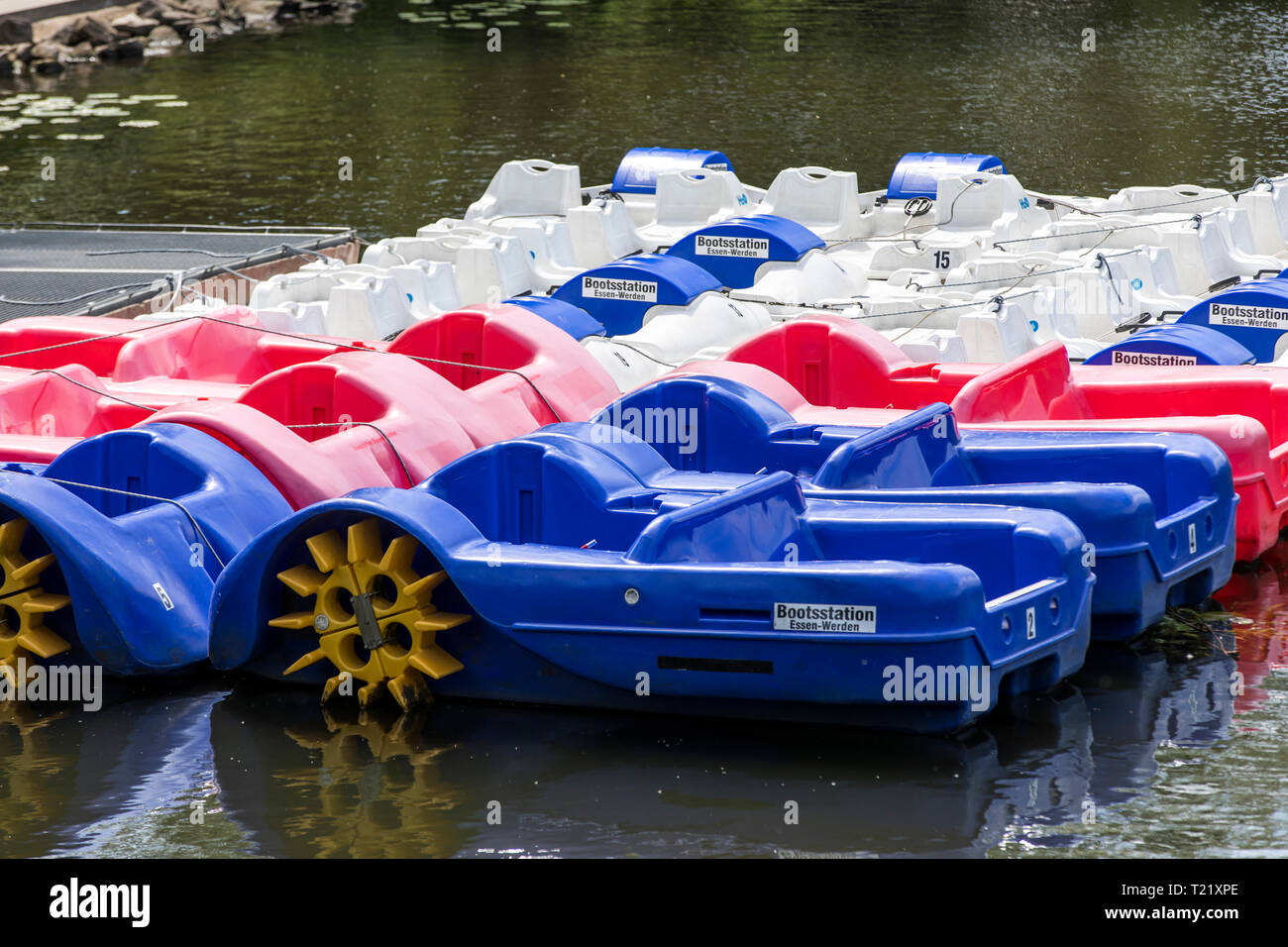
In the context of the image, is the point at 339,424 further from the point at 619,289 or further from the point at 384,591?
the point at 619,289

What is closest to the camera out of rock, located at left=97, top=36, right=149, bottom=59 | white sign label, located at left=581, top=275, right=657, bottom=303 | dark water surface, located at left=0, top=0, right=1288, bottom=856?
dark water surface, located at left=0, top=0, right=1288, bottom=856

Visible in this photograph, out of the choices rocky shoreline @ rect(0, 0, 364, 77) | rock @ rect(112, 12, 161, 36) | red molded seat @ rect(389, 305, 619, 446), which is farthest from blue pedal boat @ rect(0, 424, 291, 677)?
rock @ rect(112, 12, 161, 36)

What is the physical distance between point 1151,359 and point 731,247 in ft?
15.6

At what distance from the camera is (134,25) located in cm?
3262

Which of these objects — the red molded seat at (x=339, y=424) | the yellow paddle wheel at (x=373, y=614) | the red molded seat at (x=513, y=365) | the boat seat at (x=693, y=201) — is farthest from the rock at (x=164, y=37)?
the yellow paddle wheel at (x=373, y=614)

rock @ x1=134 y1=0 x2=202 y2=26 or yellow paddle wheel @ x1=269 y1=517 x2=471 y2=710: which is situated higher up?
rock @ x1=134 y1=0 x2=202 y2=26

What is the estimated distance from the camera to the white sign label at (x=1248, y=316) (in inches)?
427

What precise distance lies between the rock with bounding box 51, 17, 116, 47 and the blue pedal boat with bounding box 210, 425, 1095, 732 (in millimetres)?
26972

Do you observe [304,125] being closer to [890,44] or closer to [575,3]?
[890,44]

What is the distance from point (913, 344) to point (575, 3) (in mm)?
28185

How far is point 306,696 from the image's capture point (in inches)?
276

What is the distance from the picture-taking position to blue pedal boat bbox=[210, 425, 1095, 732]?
613cm

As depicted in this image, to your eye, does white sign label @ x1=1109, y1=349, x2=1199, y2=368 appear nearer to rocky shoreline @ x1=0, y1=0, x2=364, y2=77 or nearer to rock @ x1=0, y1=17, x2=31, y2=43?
rocky shoreline @ x1=0, y1=0, x2=364, y2=77

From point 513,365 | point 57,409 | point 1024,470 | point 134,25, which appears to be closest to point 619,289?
point 513,365
